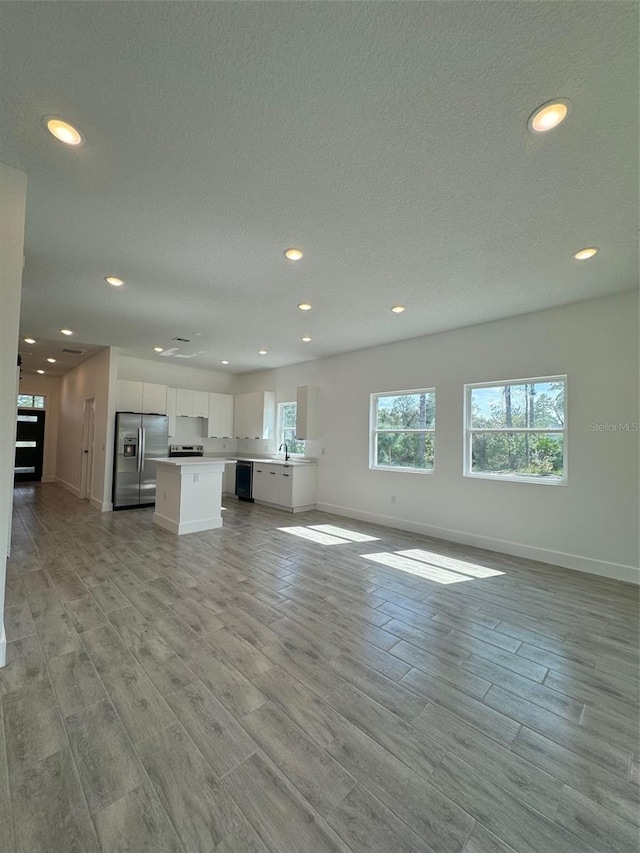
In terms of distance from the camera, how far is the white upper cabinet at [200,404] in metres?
7.80

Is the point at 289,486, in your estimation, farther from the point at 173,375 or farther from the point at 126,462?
the point at 173,375

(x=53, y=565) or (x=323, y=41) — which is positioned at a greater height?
(x=323, y=41)

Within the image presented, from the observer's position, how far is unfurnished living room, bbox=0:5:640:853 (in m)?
1.30

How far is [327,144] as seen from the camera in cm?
181

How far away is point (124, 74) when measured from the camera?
1.48 m

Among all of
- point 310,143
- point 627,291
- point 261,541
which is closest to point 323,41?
point 310,143

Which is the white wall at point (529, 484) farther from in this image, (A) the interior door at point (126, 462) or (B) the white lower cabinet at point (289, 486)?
(A) the interior door at point (126, 462)

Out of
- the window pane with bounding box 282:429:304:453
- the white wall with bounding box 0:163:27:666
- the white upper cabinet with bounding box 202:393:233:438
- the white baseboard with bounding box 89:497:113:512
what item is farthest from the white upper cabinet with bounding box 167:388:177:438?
the white wall with bounding box 0:163:27:666

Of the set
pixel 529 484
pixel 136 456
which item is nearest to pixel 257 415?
pixel 136 456

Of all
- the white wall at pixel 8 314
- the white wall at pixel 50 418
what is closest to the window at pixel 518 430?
the white wall at pixel 8 314

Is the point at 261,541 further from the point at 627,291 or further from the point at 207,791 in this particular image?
the point at 627,291

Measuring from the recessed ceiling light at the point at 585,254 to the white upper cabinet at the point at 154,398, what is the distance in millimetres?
6984

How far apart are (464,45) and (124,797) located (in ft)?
10.5

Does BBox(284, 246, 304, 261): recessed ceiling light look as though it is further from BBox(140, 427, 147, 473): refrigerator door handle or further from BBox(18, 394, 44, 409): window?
BBox(18, 394, 44, 409): window
